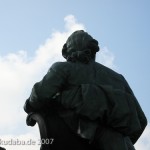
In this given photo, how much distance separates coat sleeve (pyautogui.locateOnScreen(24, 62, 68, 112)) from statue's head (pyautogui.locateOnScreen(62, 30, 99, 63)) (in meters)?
0.39

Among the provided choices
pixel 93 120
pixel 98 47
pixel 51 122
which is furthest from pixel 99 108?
pixel 98 47

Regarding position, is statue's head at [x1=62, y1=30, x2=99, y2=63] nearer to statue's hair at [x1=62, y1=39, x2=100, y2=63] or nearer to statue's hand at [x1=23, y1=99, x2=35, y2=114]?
statue's hair at [x1=62, y1=39, x2=100, y2=63]

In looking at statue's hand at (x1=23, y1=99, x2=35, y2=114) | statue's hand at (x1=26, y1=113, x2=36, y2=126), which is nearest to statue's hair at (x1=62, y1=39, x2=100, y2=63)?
statue's hand at (x1=23, y1=99, x2=35, y2=114)

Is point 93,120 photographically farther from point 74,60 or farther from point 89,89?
point 74,60

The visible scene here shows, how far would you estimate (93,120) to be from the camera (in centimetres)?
596

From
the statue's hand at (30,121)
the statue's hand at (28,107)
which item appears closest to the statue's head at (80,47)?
the statue's hand at (28,107)

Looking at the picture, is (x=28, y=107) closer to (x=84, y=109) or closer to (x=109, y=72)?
(x=84, y=109)

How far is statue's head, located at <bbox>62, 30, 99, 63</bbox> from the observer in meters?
6.79

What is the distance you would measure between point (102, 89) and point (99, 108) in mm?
365

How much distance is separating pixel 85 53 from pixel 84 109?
1069 millimetres

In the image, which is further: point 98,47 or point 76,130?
point 98,47

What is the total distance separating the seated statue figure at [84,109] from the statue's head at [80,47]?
0.42 ft

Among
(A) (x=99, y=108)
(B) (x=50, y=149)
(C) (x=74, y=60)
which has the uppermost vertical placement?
(C) (x=74, y=60)

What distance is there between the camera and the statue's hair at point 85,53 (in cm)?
678
